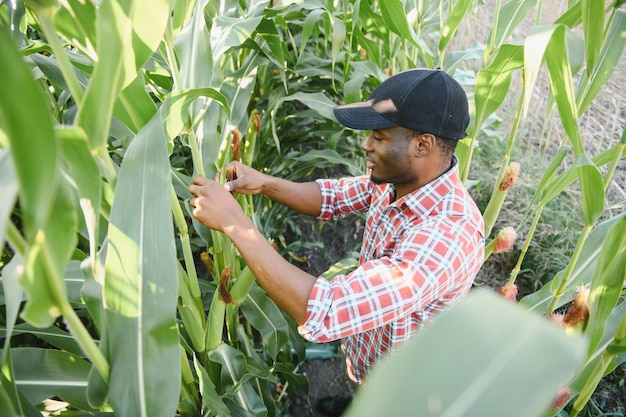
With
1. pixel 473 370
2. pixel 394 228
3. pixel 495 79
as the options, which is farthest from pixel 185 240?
pixel 495 79

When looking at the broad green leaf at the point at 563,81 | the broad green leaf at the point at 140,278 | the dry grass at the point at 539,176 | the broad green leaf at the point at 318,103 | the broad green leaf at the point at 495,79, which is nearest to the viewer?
the broad green leaf at the point at 140,278

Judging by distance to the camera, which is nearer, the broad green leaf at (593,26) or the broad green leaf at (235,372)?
the broad green leaf at (593,26)

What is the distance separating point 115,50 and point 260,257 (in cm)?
45

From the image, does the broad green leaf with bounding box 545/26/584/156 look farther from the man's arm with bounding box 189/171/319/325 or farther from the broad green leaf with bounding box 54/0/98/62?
the broad green leaf with bounding box 54/0/98/62

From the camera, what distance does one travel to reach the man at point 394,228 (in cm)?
84

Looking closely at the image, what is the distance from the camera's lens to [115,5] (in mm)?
497

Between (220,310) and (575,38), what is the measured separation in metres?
0.84

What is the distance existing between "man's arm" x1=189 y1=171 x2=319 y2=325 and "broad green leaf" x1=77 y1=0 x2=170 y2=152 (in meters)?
0.31

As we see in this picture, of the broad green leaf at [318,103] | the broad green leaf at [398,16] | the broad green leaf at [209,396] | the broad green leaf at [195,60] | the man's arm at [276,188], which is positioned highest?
the broad green leaf at [398,16]

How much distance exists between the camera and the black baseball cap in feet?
3.15

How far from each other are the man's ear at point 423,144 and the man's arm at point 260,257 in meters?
0.37

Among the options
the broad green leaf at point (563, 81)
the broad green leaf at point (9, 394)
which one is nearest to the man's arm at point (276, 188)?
the broad green leaf at point (9, 394)

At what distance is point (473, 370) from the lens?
0.99 feet

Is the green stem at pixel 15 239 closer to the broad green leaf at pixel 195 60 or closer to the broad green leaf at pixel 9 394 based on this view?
the broad green leaf at pixel 9 394
